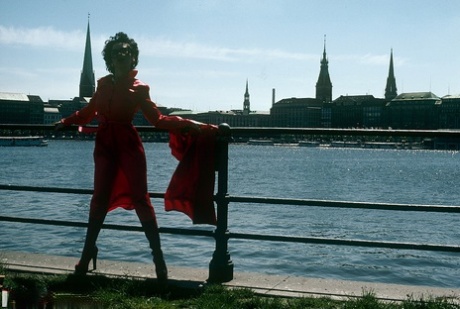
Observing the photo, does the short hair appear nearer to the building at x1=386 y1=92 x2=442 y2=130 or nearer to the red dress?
the red dress

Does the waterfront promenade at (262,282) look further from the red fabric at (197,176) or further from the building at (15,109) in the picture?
the building at (15,109)

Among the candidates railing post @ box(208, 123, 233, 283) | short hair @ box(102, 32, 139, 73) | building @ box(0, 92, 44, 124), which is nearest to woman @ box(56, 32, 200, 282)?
short hair @ box(102, 32, 139, 73)

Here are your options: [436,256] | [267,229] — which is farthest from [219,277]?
[267,229]

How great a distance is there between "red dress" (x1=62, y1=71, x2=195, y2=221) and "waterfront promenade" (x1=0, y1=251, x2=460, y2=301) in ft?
1.99

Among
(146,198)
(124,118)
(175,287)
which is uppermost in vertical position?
(124,118)

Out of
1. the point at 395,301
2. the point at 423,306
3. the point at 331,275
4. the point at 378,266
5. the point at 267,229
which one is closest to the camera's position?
the point at 423,306

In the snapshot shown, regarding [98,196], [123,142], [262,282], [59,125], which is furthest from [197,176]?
[59,125]

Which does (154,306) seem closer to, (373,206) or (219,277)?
(219,277)

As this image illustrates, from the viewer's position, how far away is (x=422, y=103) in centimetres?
19612

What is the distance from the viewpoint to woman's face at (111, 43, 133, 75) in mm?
5047

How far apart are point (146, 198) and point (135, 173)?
23cm

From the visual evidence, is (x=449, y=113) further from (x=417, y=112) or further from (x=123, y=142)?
(x=123, y=142)

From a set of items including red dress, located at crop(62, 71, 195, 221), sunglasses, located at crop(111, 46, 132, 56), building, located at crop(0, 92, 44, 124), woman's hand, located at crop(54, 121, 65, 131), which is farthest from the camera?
building, located at crop(0, 92, 44, 124)

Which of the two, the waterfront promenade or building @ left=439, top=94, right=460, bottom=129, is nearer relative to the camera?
the waterfront promenade
